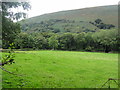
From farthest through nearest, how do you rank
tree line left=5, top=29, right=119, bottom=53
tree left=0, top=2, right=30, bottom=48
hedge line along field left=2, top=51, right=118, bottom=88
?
tree line left=5, top=29, right=119, bottom=53 → hedge line along field left=2, top=51, right=118, bottom=88 → tree left=0, top=2, right=30, bottom=48

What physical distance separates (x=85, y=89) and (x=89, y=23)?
11516 centimetres

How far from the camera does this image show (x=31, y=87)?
7.16 meters

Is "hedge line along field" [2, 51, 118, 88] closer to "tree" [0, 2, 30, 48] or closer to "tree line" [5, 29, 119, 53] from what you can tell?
"tree" [0, 2, 30, 48]

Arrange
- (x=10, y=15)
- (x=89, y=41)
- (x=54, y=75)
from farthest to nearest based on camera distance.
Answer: (x=89, y=41) < (x=54, y=75) < (x=10, y=15)

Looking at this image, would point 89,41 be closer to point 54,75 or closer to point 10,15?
point 54,75

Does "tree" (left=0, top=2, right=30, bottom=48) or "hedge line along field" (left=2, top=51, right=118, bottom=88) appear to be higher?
"tree" (left=0, top=2, right=30, bottom=48)

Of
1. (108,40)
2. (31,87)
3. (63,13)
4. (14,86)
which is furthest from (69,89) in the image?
(63,13)

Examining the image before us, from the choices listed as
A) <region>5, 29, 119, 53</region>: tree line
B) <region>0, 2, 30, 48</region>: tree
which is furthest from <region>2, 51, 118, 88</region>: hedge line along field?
<region>5, 29, 119, 53</region>: tree line

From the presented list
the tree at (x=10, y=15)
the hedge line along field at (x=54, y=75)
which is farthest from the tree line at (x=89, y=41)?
the tree at (x=10, y=15)

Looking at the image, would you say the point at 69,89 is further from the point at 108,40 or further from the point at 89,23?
the point at 89,23

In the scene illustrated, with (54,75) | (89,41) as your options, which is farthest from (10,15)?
(89,41)

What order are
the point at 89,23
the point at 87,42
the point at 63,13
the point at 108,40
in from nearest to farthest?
1. the point at 108,40
2. the point at 87,42
3. the point at 89,23
4. the point at 63,13

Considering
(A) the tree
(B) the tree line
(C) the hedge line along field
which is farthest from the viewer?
(B) the tree line

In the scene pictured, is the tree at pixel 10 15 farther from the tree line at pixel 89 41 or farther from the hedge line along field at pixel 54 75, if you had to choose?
the tree line at pixel 89 41
